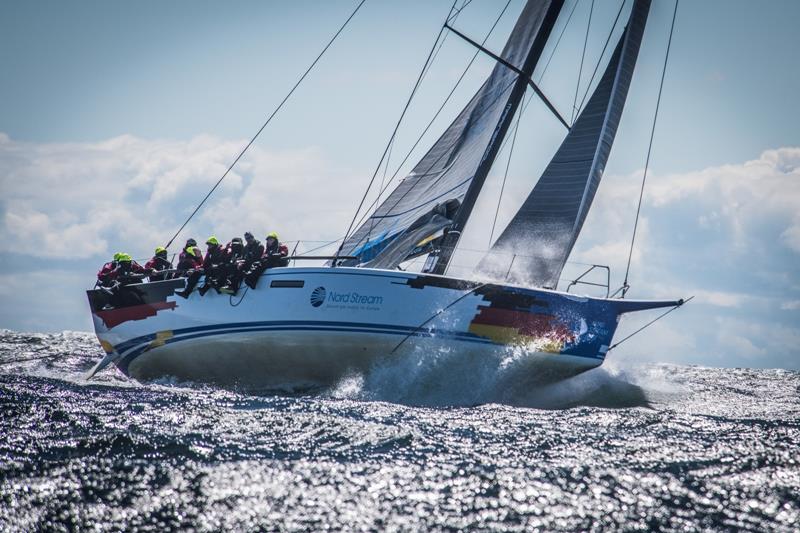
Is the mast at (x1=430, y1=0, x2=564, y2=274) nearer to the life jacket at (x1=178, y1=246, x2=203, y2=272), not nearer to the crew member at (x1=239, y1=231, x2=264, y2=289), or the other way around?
the crew member at (x1=239, y1=231, x2=264, y2=289)

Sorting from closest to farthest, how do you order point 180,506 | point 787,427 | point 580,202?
point 180,506 → point 787,427 → point 580,202

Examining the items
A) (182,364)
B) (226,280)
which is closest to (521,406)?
(226,280)

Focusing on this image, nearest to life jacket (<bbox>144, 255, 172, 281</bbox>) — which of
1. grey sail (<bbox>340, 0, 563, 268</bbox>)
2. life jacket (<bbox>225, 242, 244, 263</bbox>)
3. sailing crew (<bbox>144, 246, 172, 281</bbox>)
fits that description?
sailing crew (<bbox>144, 246, 172, 281</bbox>)

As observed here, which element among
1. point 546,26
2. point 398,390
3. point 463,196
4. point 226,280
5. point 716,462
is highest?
point 546,26

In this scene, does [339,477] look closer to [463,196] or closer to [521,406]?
[521,406]

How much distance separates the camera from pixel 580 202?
450 inches

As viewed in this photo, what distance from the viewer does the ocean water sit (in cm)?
486

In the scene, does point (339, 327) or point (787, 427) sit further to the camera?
point (339, 327)

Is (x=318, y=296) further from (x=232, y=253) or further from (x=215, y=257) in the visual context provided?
(x=215, y=257)

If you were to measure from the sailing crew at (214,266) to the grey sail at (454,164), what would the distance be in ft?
6.58

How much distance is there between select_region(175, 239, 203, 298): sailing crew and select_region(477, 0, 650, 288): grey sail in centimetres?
426

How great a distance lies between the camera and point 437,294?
10.3 meters

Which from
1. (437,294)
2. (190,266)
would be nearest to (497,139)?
(437,294)

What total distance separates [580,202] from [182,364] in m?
6.50
